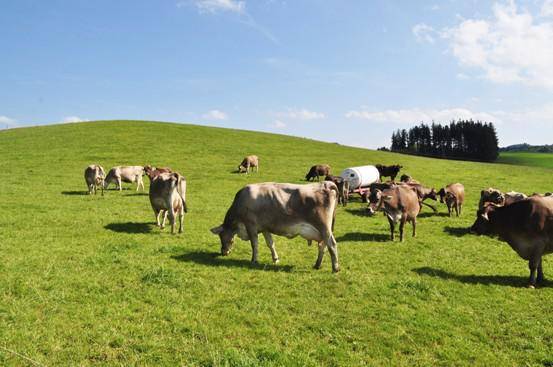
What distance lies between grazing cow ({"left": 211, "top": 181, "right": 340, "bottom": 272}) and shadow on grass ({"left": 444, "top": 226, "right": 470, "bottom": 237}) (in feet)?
28.9

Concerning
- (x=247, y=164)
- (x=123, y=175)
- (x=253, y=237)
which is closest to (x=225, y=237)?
(x=253, y=237)

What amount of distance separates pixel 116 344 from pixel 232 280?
3.72 m

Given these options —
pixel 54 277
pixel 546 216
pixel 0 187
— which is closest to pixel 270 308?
pixel 54 277

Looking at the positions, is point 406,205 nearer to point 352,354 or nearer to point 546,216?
point 546,216

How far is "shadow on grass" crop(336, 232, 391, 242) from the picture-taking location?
51.4ft

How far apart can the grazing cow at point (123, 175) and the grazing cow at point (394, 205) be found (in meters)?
19.7

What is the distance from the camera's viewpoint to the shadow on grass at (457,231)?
17173 millimetres

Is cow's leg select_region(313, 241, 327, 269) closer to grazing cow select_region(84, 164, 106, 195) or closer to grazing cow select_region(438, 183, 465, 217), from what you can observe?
grazing cow select_region(438, 183, 465, 217)

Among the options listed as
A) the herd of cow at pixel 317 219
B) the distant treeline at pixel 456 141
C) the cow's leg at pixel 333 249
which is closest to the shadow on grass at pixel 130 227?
the herd of cow at pixel 317 219

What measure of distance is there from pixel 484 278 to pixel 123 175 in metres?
25.3

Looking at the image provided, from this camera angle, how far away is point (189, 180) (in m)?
33.3

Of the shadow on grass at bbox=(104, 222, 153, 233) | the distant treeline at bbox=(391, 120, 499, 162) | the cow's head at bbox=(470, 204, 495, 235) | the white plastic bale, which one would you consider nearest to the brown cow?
the white plastic bale

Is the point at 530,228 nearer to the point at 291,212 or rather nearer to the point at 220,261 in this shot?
the point at 291,212

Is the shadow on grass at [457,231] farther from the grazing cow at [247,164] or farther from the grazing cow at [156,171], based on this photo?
the grazing cow at [247,164]
